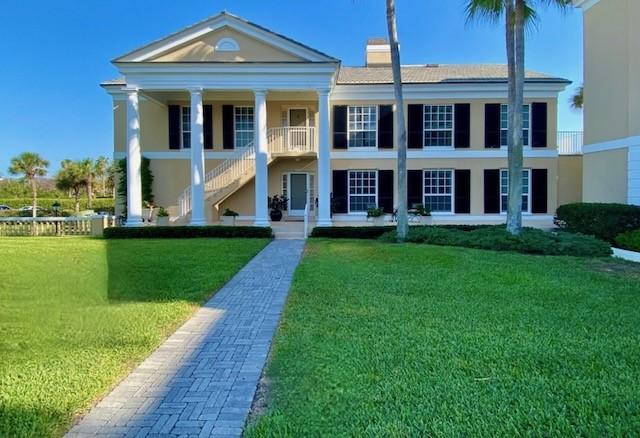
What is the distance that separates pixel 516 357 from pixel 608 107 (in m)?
15.0

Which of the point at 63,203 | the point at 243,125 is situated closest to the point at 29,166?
the point at 63,203

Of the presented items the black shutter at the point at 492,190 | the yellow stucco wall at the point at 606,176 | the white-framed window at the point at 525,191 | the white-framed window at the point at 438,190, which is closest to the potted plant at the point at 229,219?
the white-framed window at the point at 438,190

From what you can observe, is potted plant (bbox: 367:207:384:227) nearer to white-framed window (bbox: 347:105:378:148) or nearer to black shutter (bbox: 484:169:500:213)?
white-framed window (bbox: 347:105:378:148)

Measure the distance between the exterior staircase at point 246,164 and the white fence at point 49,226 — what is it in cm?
372

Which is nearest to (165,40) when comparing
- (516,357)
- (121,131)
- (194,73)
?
(194,73)

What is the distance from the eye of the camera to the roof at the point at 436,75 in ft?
69.7

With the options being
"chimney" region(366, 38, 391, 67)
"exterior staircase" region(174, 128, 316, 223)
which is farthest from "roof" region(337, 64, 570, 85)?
"exterior staircase" region(174, 128, 316, 223)

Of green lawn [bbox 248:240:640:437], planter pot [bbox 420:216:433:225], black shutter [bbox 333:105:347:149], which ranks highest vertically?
black shutter [bbox 333:105:347:149]

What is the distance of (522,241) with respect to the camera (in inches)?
516

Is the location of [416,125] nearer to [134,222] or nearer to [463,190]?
[463,190]

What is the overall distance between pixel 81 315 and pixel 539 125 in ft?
68.1

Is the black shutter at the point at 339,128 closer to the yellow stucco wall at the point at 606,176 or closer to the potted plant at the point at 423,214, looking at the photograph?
the potted plant at the point at 423,214

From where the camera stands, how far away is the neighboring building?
49.0ft

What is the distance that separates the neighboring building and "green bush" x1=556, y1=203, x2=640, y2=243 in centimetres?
138
